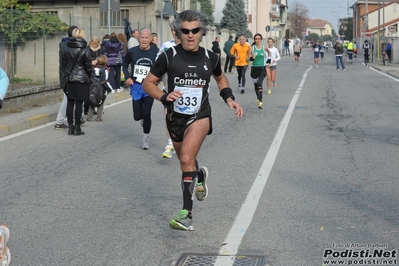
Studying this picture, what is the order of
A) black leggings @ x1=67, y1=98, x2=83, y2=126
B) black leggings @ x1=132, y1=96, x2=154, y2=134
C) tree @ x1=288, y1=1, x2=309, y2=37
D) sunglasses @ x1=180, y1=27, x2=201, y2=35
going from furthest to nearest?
tree @ x1=288, y1=1, x2=309, y2=37 → black leggings @ x1=67, y1=98, x2=83, y2=126 → black leggings @ x1=132, y1=96, x2=154, y2=134 → sunglasses @ x1=180, y1=27, x2=201, y2=35

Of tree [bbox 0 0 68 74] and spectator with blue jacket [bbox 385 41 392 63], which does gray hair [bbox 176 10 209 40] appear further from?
spectator with blue jacket [bbox 385 41 392 63]

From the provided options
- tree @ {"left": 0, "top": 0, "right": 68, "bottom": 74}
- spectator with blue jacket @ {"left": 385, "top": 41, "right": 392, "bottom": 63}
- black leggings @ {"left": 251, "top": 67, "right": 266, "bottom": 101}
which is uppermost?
spectator with blue jacket @ {"left": 385, "top": 41, "right": 392, "bottom": 63}

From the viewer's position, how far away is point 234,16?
A: 245 feet

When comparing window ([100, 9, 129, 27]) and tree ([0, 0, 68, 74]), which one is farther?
window ([100, 9, 129, 27])

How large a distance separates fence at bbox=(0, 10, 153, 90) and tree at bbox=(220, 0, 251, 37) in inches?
2118

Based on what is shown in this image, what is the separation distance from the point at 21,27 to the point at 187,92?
12.3m

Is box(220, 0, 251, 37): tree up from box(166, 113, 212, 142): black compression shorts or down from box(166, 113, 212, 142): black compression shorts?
up

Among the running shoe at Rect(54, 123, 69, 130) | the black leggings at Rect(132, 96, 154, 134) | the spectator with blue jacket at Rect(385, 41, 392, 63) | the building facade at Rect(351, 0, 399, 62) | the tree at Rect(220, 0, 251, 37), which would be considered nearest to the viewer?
the black leggings at Rect(132, 96, 154, 134)

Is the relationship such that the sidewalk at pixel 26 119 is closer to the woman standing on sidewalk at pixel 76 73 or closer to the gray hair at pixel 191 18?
the woman standing on sidewalk at pixel 76 73

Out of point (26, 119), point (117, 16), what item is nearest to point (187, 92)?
point (26, 119)

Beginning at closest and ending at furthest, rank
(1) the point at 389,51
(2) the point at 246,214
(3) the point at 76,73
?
1. (2) the point at 246,214
2. (3) the point at 76,73
3. (1) the point at 389,51

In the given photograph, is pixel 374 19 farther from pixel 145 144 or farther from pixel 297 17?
pixel 145 144

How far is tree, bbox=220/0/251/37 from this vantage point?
74.6 m

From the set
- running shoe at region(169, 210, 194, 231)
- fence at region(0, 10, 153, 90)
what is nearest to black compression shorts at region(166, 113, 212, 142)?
running shoe at region(169, 210, 194, 231)
